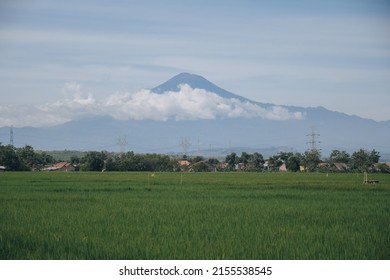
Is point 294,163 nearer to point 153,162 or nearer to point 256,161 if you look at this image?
point 256,161

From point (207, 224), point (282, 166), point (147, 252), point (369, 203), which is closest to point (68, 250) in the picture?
point (147, 252)

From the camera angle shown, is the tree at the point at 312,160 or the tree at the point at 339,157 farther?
the tree at the point at 339,157

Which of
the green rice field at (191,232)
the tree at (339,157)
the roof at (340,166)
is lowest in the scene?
the green rice field at (191,232)

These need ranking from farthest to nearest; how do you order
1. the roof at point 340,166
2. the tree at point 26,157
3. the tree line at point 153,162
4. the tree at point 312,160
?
1. the tree at point 312,160
2. the roof at point 340,166
3. the tree at point 26,157
4. the tree line at point 153,162

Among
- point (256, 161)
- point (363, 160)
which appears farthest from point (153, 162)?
point (363, 160)

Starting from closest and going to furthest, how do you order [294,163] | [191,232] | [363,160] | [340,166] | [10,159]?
[191,232]
[10,159]
[363,160]
[340,166]
[294,163]

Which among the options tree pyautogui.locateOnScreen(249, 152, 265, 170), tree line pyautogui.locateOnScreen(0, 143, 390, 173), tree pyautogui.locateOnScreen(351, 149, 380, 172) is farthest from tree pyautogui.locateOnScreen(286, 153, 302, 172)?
tree pyautogui.locateOnScreen(351, 149, 380, 172)

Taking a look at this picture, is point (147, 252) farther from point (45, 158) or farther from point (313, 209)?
point (45, 158)

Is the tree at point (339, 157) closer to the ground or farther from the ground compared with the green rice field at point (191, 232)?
farther from the ground

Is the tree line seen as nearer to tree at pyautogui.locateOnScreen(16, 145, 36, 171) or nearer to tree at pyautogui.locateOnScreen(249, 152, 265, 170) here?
tree at pyautogui.locateOnScreen(16, 145, 36, 171)

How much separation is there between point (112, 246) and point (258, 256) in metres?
1.64

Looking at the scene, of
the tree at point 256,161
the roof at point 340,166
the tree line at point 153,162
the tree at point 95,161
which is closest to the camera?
the tree line at point 153,162

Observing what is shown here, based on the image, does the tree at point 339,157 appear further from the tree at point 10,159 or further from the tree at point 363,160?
the tree at point 10,159

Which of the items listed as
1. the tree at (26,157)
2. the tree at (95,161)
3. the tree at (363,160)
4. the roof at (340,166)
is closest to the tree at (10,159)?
the tree at (26,157)
